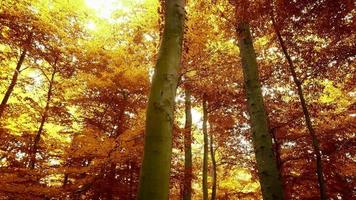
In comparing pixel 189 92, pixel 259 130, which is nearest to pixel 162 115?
pixel 259 130

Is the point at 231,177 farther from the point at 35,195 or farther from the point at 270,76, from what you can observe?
the point at 35,195

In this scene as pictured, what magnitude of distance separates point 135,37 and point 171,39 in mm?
11584

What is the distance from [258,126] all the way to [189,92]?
827cm

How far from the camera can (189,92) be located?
13922mm

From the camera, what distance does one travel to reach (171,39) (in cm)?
252

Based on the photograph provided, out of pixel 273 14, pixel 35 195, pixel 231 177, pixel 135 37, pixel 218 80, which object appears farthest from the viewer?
pixel 231 177

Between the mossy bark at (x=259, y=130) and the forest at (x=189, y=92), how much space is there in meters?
0.02

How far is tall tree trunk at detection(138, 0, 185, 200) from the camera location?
80.4 inches

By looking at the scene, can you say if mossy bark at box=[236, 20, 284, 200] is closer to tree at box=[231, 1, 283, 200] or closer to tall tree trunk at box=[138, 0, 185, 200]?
tree at box=[231, 1, 283, 200]

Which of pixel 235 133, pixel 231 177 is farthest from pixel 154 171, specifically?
pixel 231 177

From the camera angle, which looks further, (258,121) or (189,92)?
(189,92)

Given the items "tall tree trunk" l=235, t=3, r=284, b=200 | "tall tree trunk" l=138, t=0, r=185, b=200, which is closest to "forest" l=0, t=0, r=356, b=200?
"tall tree trunk" l=235, t=3, r=284, b=200

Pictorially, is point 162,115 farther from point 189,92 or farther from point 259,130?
point 189,92

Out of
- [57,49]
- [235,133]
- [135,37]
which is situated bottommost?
[235,133]
